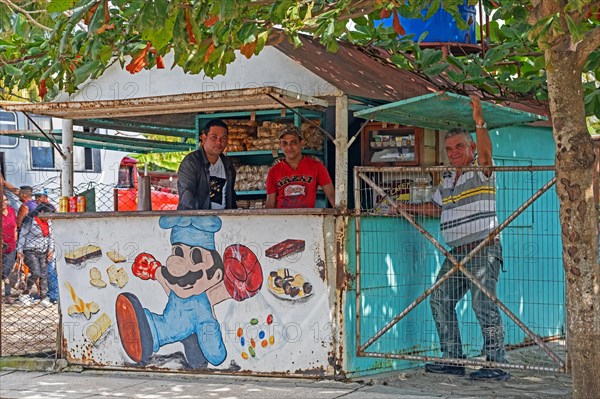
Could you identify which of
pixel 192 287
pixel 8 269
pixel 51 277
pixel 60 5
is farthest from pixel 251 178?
pixel 8 269

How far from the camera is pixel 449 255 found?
28.3 ft

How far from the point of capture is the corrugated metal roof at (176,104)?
859cm

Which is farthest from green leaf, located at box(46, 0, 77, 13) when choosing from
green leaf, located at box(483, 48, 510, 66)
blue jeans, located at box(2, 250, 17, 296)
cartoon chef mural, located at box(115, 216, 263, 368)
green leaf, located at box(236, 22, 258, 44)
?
blue jeans, located at box(2, 250, 17, 296)

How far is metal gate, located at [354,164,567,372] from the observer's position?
341 inches

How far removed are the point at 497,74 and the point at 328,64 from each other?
5.85 feet

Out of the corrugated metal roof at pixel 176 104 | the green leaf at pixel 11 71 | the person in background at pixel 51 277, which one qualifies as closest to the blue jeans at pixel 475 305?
the corrugated metal roof at pixel 176 104

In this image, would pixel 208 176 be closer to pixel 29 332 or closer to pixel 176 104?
pixel 176 104

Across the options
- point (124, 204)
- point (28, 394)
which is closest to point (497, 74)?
point (28, 394)

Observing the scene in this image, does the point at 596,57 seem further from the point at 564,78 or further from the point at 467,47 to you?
the point at 467,47

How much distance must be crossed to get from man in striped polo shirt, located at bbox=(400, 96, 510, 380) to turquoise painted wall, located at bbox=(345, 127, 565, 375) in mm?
258

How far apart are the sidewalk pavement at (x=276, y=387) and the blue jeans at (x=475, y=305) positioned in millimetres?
Answer: 308

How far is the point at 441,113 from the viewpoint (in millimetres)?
9234

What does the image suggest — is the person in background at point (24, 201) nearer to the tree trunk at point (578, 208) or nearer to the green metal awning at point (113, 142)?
the green metal awning at point (113, 142)

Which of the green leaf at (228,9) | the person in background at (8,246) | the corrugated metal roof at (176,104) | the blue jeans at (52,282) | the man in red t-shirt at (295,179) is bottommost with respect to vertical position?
the blue jeans at (52,282)
